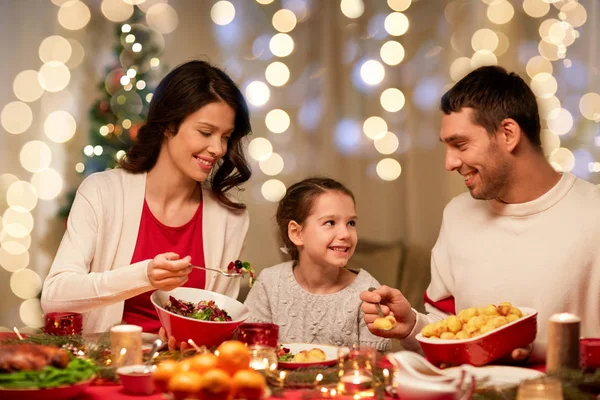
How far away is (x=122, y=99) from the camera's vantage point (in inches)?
135

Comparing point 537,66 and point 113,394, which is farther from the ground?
point 537,66

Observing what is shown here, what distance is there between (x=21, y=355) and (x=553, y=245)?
5.28ft

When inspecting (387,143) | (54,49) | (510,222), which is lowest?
(510,222)

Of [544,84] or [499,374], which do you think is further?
[544,84]

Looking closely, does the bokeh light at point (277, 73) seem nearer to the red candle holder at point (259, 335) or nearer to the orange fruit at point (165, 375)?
the red candle holder at point (259, 335)

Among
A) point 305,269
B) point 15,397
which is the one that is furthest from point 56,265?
point 15,397

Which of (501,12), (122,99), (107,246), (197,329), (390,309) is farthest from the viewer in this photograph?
(122,99)

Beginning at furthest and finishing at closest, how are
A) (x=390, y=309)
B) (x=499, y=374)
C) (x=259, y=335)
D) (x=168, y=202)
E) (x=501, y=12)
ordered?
(x=501, y=12), (x=168, y=202), (x=390, y=309), (x=259, y=335), (x=499, y=374)

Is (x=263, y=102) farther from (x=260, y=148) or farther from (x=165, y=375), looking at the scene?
(x=165, y=375)

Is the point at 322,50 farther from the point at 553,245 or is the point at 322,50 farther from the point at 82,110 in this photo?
the point at 553,245

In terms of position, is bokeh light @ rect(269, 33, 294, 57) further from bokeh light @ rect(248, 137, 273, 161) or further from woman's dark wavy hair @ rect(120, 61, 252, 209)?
woman's dark wavy hair @ rect(120, 61, 252, 209)

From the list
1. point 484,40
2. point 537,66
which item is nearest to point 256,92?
point 484,40

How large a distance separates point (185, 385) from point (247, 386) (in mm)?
104

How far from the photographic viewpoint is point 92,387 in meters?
1.54
